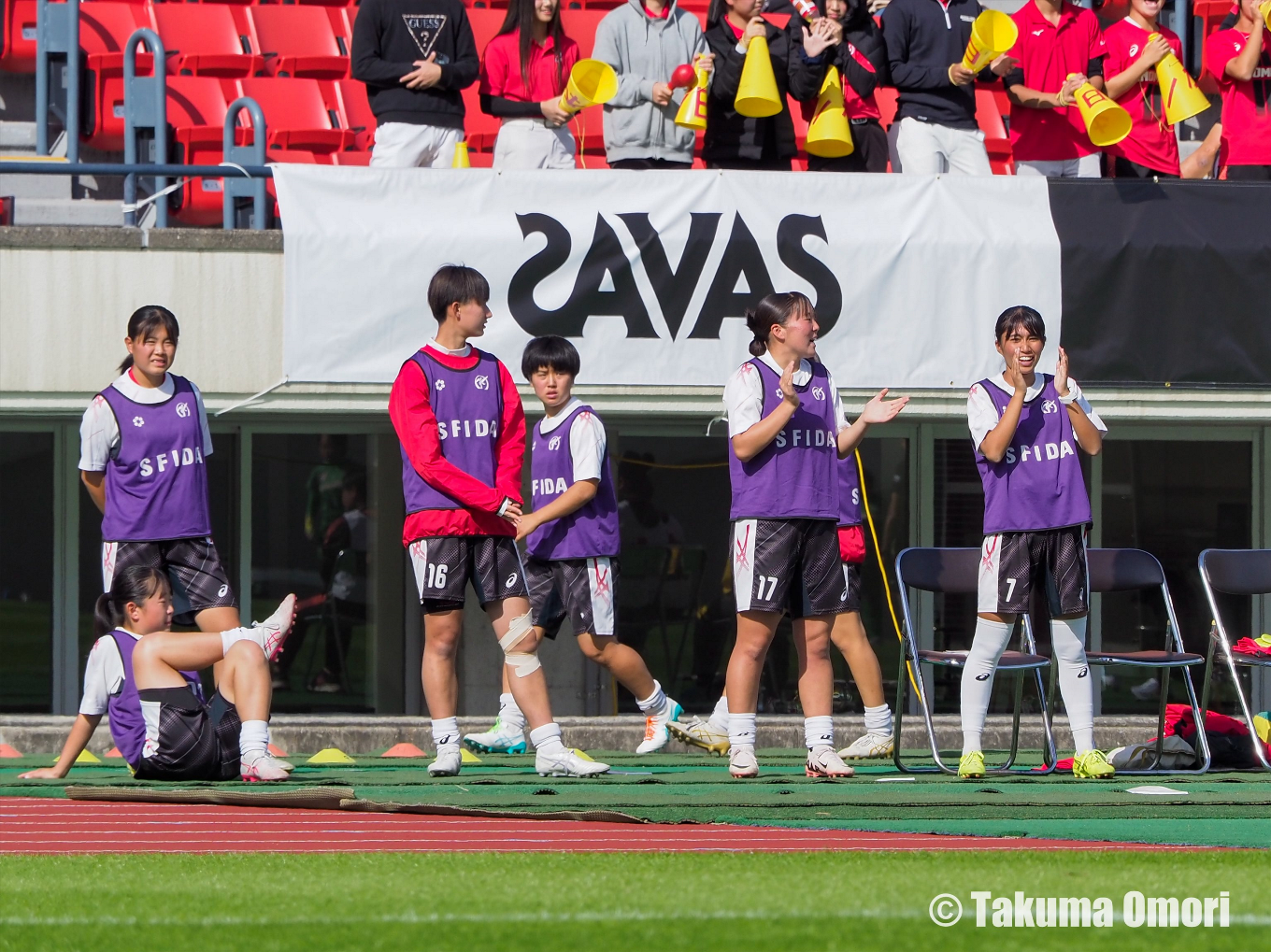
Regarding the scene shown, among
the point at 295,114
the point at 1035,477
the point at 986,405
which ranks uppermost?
the point at 295,114

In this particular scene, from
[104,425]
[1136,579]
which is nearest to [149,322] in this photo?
[104,425]

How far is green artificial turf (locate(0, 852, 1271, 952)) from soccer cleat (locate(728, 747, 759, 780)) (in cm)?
253

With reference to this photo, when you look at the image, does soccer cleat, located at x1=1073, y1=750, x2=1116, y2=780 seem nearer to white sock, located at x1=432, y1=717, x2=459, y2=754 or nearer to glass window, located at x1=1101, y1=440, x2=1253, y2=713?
white sock, located at x1=432, y1=717, x2=459, y2=754

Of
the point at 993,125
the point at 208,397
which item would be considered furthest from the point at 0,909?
the point at 993,125

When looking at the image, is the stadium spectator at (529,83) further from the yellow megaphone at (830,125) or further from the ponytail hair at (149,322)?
the ponytail hair at (149,322)

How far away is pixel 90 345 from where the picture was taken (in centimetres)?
1023

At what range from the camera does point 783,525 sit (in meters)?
7.45

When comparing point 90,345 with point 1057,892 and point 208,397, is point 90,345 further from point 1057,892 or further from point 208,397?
point 1057,892

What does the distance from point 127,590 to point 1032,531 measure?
383 cm

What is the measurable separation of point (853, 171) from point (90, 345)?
14.4 feet

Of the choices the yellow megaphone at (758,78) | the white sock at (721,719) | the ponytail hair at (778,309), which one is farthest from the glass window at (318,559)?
the ponytail hair at (778,309)

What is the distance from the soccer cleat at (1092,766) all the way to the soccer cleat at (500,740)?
9.21ft

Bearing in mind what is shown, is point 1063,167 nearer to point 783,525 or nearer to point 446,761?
point 783,525

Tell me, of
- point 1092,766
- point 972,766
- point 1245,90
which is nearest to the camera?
point 972,766
